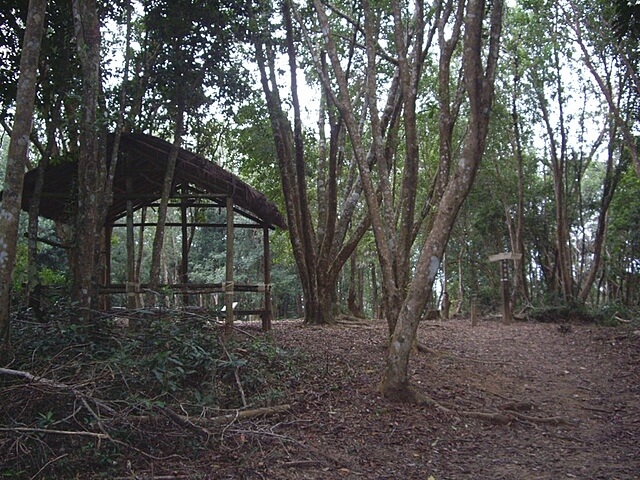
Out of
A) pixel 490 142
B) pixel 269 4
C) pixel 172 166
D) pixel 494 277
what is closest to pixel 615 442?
pixel 172 166

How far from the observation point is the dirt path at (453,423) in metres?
4.78

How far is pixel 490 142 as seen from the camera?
64.6ft

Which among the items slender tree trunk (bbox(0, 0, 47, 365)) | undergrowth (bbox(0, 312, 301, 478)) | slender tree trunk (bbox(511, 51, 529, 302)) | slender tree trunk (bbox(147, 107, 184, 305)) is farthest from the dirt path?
slender tree trunk (bbox(511, 51, 529, 302))

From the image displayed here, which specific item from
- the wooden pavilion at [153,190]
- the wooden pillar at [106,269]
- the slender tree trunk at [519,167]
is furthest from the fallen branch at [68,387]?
the slender tree trunk at [519,167]

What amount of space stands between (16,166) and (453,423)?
17.0 feet

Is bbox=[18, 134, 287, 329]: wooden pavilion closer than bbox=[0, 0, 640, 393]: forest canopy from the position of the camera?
No

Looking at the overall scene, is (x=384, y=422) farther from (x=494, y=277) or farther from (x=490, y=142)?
(x=494, y=277)

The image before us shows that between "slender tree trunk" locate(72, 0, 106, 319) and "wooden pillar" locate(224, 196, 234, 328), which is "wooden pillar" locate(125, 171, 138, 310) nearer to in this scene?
"wooden pillar" locate(224, 196, 234, 328)

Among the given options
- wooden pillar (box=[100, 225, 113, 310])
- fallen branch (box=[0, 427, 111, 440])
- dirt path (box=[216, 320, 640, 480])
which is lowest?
dirt path (box=[216, 320, 640, 480])

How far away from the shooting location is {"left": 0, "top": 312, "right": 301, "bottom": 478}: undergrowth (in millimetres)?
4258

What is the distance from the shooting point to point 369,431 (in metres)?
5.58

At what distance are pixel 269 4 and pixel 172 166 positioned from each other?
3.89m

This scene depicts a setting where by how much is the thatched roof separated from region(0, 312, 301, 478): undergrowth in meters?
→ 3.96

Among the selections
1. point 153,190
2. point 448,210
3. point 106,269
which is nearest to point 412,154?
point 448,210
